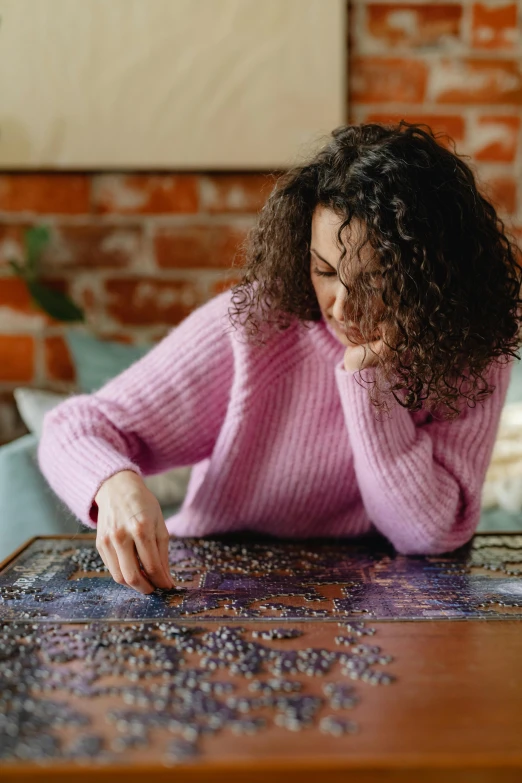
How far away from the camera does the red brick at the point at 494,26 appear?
2141 mm

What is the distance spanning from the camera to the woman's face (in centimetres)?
102

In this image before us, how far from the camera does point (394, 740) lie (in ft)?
1.93

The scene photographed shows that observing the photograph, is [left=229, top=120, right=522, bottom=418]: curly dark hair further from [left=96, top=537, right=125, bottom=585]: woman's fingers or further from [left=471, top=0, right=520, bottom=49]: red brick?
[left=471, top=0, right=520, bottom=49]: red brick

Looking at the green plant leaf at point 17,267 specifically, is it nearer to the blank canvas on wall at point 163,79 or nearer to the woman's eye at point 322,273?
the blank canvas on wall at point 163,79

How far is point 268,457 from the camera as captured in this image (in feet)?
4.37

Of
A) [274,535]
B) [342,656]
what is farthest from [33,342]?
[342,656]

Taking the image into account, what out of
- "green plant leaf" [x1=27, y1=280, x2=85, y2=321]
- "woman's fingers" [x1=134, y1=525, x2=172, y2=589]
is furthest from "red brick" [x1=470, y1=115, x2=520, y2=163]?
"woman's fingers" [x1=134, y1=525, x2=172, y2=589]

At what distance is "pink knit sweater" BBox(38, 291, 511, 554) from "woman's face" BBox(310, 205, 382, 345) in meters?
0.11

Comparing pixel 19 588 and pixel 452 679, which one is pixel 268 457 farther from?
pixel 452 679

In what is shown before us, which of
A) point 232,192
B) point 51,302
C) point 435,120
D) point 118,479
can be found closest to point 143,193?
point 232,192

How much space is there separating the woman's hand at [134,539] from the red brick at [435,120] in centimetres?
156

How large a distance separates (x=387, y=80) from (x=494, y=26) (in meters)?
0.33

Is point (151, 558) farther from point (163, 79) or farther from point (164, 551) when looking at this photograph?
point (163, 79)

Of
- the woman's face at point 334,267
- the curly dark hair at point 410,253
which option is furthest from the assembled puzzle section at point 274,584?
the woman's face at point 334,267
